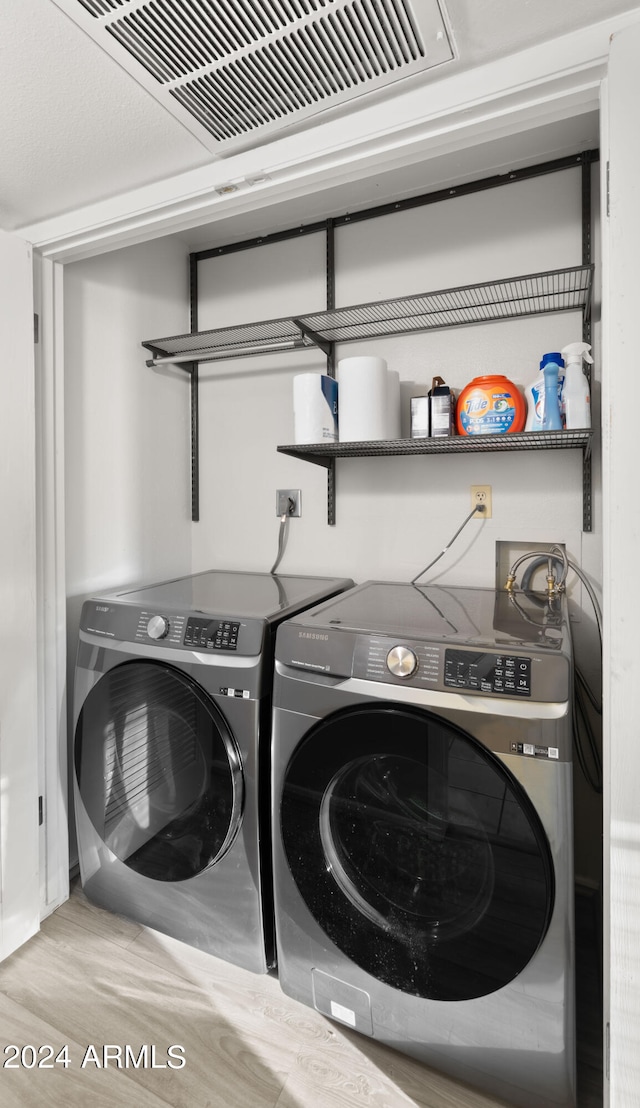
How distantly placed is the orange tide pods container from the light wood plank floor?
5.00ft

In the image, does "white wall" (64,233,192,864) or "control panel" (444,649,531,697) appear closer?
"control panel" (444,649,531,697)

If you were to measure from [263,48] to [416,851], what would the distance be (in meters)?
1.59

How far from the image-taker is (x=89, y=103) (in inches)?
44.4

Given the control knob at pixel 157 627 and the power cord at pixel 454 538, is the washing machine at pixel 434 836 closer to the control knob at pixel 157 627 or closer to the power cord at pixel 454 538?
Answer: the control knob at pixel 157 627

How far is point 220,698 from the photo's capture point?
1401mm

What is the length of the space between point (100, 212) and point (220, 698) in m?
1.32

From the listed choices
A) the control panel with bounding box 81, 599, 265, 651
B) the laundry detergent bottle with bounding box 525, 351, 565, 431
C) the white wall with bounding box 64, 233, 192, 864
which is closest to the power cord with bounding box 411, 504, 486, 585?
the laundry detergent bottle with bounding box 525, 351, 565, 431

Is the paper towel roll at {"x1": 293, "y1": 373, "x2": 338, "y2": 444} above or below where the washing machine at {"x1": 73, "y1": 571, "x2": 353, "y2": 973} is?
above

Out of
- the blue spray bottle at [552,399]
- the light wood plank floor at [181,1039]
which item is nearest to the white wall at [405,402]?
the blue spray bottle at [552,399]

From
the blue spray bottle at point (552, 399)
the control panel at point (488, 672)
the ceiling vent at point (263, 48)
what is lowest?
the control panel at point (488, 672)

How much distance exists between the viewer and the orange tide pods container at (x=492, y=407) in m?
1.61

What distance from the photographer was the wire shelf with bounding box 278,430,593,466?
1436 millimetres

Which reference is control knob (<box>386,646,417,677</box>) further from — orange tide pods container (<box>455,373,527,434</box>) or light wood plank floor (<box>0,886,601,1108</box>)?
light wood plank floor (<box>0,886,601,1108</box>)

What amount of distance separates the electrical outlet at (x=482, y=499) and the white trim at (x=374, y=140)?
95cm
